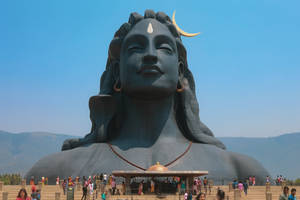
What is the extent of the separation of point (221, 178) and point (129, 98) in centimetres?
747

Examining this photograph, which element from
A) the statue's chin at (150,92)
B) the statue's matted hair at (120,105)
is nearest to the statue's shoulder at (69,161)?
the statue's matted hair at (120,105)

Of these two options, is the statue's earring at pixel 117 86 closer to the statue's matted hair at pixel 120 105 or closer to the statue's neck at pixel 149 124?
the statue's matted hair at pixel 120 105

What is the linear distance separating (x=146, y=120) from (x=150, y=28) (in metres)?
5.64

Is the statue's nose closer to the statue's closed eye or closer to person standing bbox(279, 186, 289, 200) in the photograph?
the statue's closed eye

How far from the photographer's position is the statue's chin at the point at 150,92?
2630 cm

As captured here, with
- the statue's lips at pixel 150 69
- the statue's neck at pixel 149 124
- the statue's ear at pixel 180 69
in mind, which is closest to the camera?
the statue's lips at pixel 150 69

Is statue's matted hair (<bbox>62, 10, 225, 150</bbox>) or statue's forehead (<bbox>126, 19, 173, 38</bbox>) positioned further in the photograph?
statue's matted hair (<bbox>62, 10, 225, 150</bbox>)

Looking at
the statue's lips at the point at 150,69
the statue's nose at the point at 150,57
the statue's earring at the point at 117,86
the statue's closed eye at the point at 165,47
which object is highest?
the statue's closed eye at the point at 165,47

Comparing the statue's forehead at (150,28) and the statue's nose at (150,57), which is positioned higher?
the statue's forehead at (150,28)

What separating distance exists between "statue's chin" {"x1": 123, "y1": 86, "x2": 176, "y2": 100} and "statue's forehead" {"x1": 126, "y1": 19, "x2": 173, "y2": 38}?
10.9 ft

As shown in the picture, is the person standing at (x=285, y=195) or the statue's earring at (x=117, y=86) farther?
the statue's earring at (x=117, y=86)

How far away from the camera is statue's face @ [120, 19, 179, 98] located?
86.0ft

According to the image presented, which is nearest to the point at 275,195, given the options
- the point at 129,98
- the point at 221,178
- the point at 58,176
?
the point at 221,178

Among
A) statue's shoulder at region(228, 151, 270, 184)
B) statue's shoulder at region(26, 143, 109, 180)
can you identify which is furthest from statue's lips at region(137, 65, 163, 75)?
statue's shoulder at region(228, 151, 270, 184)
